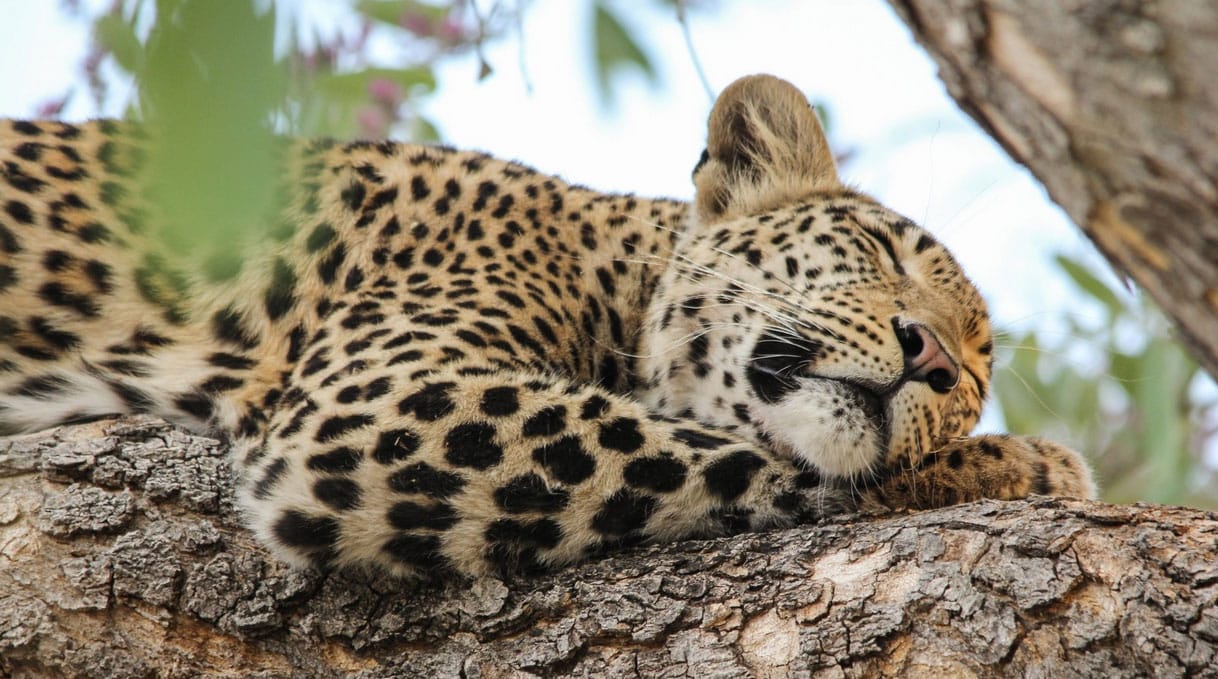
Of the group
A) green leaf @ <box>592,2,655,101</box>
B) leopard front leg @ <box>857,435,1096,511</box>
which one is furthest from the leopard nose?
green leaf @ <box>592,2,655,101</box>

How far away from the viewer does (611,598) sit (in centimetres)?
358

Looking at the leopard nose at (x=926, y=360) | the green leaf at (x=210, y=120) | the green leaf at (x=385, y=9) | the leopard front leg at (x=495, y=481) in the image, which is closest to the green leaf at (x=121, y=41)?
the green leaf at (x=210, y=120)

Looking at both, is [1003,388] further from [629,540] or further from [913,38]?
[913,38]

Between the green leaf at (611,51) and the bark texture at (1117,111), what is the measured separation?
1.66 metres

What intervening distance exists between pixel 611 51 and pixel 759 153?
3042mm

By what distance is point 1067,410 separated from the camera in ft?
26.6

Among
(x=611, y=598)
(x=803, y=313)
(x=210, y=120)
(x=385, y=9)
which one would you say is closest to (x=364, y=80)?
(x=385, y=9)

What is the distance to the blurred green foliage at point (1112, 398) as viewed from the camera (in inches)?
273

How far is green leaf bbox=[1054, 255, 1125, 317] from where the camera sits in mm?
7406

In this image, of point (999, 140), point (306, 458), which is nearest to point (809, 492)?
point (306, 458)

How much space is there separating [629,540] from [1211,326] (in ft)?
8.60

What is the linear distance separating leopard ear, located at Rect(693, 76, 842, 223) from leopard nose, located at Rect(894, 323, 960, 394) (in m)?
1.53

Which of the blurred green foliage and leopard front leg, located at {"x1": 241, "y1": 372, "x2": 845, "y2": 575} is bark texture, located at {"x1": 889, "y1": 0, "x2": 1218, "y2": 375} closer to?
leopard front leg, located at {"x1": 241, "y1": 372, "x2": 845, "y2": 575}

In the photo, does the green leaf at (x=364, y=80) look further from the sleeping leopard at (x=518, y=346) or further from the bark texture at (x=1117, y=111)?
the bark texture at (x=1117, y=111)
